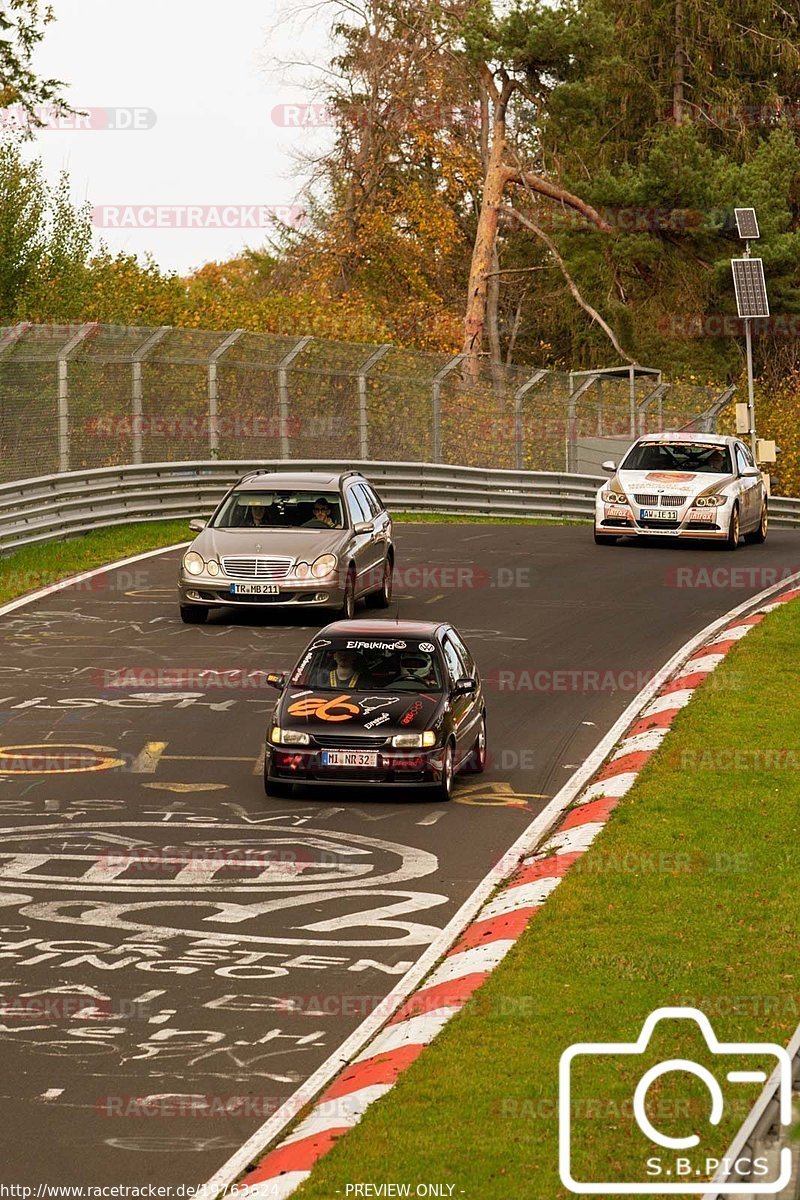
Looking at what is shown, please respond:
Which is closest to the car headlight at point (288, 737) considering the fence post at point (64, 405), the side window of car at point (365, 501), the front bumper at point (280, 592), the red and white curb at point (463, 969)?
the red and white curb at point (463, 969)

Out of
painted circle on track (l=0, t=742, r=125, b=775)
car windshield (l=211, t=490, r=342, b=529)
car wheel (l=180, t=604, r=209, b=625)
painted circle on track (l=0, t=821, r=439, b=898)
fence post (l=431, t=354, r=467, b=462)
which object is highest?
fence post (l=431, t=354, r=467, b=462)

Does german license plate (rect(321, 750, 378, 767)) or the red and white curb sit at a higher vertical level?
german license plate (rect(321, 750, 378, 767))

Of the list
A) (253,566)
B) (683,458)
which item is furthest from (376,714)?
(683,458)

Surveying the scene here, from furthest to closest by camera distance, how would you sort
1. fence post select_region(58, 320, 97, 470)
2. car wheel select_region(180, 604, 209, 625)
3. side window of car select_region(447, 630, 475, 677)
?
fence post select_region(58, 320, 97, 470) < car wheel select_region(180, 604, 209, 625) < side window of car select_region(447, 630, 475, 677)

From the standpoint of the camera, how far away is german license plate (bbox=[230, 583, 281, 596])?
21.5 m

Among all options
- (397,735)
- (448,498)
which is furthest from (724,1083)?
(448,498)

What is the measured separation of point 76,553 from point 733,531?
33.6 feet

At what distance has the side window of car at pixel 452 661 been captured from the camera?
1484 centimetres

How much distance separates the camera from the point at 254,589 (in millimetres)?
21547

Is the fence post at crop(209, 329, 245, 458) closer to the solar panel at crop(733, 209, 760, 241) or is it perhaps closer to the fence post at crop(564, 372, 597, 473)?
the fence post at crop(564, 372, 597, 473)

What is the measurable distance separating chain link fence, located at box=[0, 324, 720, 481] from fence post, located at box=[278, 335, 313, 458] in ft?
0.08

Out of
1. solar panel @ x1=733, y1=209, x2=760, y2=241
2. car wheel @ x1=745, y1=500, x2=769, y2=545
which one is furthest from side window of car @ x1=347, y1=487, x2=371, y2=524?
solar panel @ x1=733, y1=209, x2=760, y2=241

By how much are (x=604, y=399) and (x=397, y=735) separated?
2800 cm

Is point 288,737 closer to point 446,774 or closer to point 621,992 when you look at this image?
point 446,774
